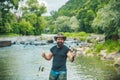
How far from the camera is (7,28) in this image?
102 meters

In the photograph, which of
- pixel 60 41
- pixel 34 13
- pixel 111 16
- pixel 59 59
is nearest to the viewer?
pixel 60 41

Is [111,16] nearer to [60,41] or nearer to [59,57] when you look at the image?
[59,57]

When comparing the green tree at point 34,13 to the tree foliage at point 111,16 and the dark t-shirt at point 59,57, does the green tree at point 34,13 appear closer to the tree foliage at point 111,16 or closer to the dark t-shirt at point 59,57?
the tree foliage at point 111,16

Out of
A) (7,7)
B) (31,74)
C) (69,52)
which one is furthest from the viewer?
(7,7)

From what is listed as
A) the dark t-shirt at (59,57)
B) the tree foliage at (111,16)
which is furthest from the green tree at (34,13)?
the dark t-shirt at (59,57)

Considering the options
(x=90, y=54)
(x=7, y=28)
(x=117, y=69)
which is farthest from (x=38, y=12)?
(x=117, y=69)

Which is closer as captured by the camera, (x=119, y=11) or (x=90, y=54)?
(x=119, y=11)

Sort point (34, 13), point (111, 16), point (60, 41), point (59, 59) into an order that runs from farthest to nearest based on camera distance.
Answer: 1. point (34, 13)
2. point (111, 16)
3. point (59, 59)
4. point (60, 41)

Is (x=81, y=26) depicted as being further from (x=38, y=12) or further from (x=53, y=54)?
(x=53, y=54)

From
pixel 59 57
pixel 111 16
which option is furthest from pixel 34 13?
pixel 59 57

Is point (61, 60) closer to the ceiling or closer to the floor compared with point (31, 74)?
closer to the ceiling

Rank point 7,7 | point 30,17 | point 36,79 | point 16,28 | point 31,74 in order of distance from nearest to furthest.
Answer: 1. point 36,79
2. point 31,74
3. point 7,7
4. point 16,28
5. point 30,17

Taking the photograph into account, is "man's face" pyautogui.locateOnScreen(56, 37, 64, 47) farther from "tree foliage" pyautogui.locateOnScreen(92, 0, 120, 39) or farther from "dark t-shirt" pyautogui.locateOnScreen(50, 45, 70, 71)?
"tree foliage" pyautogui.locateOnScreen(92, 0, 120, 39)

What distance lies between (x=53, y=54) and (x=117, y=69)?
18456mm
